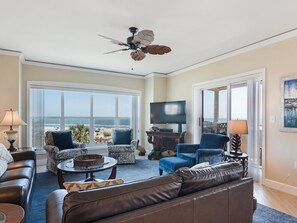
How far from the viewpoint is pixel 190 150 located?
422 centimetres

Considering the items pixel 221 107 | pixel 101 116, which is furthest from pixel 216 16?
pixel 101 116

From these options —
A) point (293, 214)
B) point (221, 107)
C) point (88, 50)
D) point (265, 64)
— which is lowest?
point (293, 214)

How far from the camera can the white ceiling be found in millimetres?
2502

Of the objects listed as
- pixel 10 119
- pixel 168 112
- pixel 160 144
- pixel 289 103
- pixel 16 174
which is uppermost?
pixel 289 103

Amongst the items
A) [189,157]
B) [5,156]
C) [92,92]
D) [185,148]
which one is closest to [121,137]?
[92,92]

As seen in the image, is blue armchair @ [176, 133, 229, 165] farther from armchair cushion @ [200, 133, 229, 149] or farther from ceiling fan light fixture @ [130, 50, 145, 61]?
ceiling fan light fixture @ [130, 50, 145, 61]

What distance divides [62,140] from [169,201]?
13.1ft

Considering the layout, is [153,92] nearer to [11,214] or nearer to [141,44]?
[141,44]

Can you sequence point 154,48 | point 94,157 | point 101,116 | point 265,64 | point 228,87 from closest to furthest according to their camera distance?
point 154,48 → point 94,157 → point 265,64 → point 228,87 → point 101,116

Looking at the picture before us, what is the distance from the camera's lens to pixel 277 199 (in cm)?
304

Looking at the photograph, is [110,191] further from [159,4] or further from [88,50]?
[88,50]

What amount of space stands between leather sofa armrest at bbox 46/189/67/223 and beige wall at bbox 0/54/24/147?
3.52 metres

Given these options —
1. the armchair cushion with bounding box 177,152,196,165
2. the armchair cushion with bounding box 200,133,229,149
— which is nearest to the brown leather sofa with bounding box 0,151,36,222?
the armchair cushion with bounding box 177,152,196,165

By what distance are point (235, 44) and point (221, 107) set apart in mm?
1518
